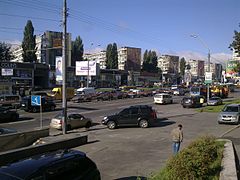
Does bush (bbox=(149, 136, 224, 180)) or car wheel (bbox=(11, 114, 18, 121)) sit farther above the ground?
bush (bbox=(149, 136, 224, 180))

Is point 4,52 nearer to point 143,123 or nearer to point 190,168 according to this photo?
point 143,123

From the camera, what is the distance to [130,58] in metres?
164

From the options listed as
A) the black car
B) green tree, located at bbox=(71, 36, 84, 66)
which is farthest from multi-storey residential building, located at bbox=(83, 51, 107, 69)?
the black car

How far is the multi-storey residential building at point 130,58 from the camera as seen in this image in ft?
531

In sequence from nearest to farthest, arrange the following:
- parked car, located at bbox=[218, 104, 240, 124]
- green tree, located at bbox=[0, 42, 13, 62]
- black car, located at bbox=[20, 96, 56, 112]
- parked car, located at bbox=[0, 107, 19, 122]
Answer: parked car, located at bbox=[218, 104, 240, 124] → parked car, located at bbox=[0, 107, 19, 122] → black car, located at bbox=[20, 96, 56, 112] → green tree, located at bbox=[0, 42, 13, 62]

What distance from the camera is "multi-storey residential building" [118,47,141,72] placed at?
161700 mm

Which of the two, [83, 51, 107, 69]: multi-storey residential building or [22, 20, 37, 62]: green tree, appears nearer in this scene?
[22, 20, 37, 62]: green tree

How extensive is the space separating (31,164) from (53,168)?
18.1 inches

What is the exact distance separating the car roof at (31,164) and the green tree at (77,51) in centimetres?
12308

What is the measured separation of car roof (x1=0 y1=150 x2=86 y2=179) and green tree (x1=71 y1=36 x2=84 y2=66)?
12308cm

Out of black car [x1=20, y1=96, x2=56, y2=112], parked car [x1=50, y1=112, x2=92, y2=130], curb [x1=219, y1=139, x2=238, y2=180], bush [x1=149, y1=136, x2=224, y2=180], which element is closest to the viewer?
Answer: bush [x1=149, y1=136, x2=224, y2=180]

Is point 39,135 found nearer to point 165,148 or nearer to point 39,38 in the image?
point 165,148

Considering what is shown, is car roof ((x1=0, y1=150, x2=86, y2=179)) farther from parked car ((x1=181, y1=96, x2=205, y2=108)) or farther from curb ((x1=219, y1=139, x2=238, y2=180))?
parked car ((x1=181, y1=96, x2=205, y2=108))

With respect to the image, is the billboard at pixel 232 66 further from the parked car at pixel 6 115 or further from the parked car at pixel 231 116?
the parked car at pixel 6 115
